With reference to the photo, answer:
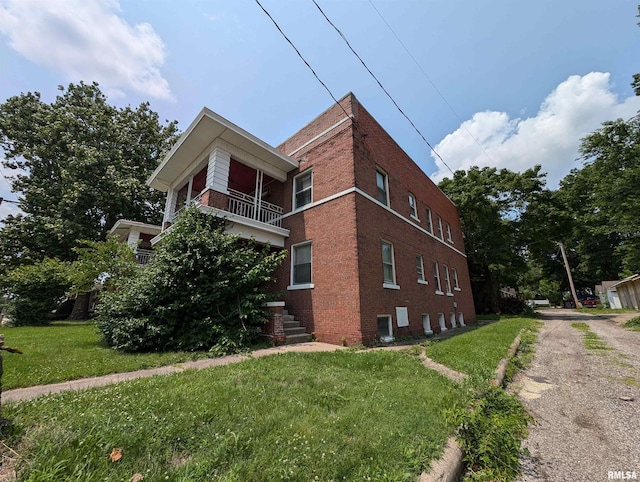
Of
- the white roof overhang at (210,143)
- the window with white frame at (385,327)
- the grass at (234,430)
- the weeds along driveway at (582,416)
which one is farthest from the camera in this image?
the white roof overhang at (210,143)

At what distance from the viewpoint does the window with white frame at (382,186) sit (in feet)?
33.1

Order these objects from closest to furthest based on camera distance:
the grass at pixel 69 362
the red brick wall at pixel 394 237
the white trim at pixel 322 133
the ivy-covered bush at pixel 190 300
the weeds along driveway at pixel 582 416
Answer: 1. the weeds along driveway at pixel 582 416
2. the grass at pixel 69 362
3. the ivy-covered bush at pixel 190 300
4. the red brick wall at pixel 394 237
5. the white trim at pixel 322 133

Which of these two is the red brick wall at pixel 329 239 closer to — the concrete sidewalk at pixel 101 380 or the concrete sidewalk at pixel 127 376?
the concrete sidewalk at pixel 127 376

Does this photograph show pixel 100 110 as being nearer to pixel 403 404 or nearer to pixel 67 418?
pixel 67 418

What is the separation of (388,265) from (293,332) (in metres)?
4.06

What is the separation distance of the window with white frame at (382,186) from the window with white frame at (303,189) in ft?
8.50

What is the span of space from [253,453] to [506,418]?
2.77 metres

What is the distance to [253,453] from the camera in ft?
6.77

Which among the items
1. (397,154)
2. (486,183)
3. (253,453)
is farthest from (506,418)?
Result: (486,183)

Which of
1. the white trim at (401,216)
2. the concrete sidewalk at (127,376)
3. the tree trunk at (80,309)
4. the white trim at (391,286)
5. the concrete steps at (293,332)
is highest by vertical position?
the white trim at (401,216)

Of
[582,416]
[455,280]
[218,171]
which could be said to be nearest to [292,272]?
[218,171]

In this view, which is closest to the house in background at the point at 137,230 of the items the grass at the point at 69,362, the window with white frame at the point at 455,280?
the grass at the point at 69,362

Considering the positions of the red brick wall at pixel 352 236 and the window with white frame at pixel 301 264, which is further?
the window with white frame at pixel 301 264

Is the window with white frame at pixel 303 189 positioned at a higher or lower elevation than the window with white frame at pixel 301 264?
higher
